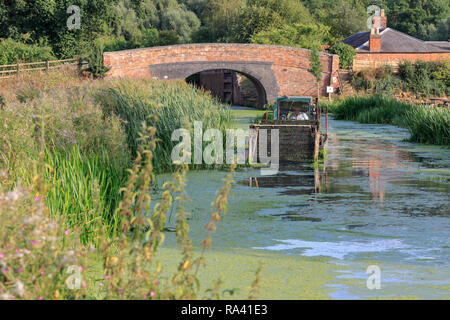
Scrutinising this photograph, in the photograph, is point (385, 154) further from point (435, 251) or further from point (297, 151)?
point (435, 251)

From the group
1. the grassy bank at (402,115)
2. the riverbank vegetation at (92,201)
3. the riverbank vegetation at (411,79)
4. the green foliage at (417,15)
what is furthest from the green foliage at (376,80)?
the green foliage at (417,15)

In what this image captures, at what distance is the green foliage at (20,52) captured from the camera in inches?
1698

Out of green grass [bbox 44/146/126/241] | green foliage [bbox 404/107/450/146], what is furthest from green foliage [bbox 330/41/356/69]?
green grass [bbox 44/146/126/241]

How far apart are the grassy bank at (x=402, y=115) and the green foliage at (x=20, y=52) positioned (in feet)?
60.8

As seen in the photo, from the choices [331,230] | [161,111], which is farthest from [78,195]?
[161,111]

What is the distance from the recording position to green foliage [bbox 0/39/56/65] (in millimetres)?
43138

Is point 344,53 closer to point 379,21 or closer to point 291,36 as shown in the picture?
point 291,36

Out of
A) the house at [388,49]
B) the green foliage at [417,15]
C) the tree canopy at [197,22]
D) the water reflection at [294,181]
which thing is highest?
the green foliage at [417,15]

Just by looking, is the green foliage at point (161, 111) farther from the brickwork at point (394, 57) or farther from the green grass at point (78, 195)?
the brickwork at point (394, 57)

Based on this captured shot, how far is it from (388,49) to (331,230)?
167 feet

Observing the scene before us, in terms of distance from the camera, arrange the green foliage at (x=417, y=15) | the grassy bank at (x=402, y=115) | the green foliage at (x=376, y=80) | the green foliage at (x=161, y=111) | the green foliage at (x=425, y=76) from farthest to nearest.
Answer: the green foliage at (x=417, y=15) < the green foliage at (x=425, y=76) < the green foliage at (x=376, y=80) < the grassy bank at (x=402, y=115) < the green foliage at (x=161, y=111)

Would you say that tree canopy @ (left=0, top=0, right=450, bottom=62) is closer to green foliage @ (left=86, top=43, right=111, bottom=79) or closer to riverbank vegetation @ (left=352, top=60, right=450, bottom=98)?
green foliage @ (left=86, top=43, right=111, bottom=79)

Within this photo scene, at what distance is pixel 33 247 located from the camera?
428 cm

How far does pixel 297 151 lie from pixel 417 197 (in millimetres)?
5808
